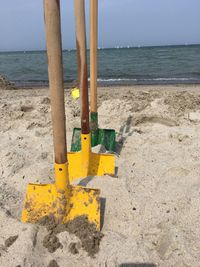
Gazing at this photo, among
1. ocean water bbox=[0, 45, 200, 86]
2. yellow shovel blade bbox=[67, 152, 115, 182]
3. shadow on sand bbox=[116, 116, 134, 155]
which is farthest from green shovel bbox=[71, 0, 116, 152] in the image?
ocean water bbox=[0, 45, 200, 86]

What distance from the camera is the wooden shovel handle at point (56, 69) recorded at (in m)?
2.03

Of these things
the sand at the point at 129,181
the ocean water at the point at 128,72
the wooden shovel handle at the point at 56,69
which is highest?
the wooden shovel handle at the point at 56,69

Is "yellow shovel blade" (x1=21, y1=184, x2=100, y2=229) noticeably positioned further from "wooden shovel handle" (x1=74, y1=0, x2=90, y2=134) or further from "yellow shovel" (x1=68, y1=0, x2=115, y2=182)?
"wooden shovel handle" (x1=74, y1=0, x2=90, y2=134)

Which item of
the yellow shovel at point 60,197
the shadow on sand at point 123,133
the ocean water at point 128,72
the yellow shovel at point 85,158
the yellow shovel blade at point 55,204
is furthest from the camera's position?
the ocean water at point 128,72

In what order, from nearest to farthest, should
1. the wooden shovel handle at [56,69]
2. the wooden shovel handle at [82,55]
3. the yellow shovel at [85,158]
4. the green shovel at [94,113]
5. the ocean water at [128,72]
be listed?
the wooden shovel handle at [56,69] < the wooden shovel handle at [82,55] < the yellow shovel at [85,158] < the green shovel at [94,113] < the ocean water at [128,72]

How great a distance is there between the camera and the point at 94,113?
11.6 feet

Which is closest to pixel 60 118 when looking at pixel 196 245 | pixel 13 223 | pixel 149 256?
pixel 13 223

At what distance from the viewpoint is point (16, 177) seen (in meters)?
3.11

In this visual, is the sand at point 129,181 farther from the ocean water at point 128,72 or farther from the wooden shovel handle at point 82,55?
the ocean water at point 128,72

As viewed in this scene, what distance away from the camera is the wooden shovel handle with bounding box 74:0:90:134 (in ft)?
9.11

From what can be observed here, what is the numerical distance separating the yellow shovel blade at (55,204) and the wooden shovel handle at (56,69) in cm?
27

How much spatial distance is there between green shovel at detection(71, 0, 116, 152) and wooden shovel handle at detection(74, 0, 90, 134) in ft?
1.01

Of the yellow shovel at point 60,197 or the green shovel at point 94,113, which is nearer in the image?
the yellow shovel at point 60,197

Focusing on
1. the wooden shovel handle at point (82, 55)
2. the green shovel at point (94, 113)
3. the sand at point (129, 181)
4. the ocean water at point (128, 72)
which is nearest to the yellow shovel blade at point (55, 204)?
the sand at point (129, 181)
